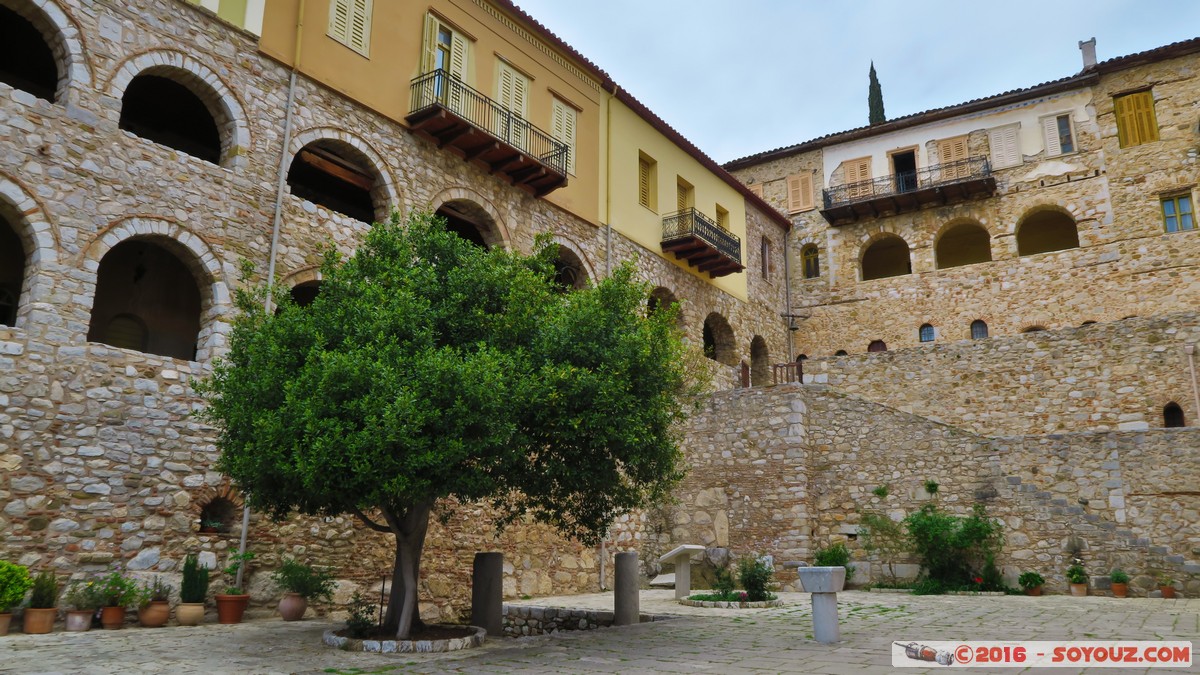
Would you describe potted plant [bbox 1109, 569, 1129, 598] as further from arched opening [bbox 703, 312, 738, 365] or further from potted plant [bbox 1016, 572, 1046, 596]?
arched opening [bbox 703, 312, 738, 365]

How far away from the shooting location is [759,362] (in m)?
26.9

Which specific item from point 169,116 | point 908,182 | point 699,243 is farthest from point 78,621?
point 908,182

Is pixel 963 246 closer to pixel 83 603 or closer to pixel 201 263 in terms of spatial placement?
pixel 201 263

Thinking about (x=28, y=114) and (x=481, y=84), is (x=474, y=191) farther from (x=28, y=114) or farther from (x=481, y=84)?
(x=28, y=114)

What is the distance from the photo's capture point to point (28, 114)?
1074 centimetres

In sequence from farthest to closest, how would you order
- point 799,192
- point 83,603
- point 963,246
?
point 799,192, point 963,246, point 83,603

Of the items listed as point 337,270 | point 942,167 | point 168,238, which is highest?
point 942,167

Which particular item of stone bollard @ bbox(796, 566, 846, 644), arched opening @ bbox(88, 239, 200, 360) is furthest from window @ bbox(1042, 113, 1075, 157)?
arched opening @ bbox(88, 239, 200, 360)

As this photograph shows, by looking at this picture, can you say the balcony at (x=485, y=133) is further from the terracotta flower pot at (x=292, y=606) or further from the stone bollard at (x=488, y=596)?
the terracotta flower pot at (x=292, y=606)

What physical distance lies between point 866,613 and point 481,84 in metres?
12.8

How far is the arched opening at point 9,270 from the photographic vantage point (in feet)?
45.1

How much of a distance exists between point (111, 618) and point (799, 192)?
83.5 feet

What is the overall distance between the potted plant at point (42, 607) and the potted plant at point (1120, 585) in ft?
51.5

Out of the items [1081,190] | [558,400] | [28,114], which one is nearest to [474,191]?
[28,114]
